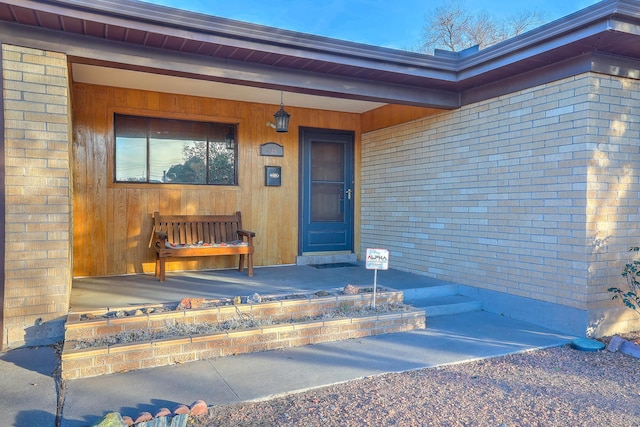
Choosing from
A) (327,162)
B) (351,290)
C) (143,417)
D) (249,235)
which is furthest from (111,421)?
(327,162)

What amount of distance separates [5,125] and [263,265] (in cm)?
394

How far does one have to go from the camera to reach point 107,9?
11.2 ft

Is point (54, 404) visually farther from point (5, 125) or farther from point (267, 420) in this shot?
point (5, 125)

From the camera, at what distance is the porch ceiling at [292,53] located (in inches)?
139

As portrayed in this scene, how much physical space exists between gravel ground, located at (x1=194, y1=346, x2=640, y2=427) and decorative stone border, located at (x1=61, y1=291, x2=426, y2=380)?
893 mm

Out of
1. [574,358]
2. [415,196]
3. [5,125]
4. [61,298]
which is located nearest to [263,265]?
[415,196]

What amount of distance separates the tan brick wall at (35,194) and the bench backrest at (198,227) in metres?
2.07

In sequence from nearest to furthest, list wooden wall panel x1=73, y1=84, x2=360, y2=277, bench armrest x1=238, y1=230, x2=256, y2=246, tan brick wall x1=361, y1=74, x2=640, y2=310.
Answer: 1. tan brick wall x1=361, y1=74, x2=640, y2=310
2. wooden wall panel x1=73, y1=84, x2=360, y2=277
3. bench armrest x1=238, y1=230, x2=256, y2=246

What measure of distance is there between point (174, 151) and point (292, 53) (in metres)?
2.79

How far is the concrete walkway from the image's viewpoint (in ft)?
8.63

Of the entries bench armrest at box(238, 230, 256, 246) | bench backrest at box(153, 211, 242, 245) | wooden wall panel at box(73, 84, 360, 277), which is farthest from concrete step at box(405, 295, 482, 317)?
bench backrest at box(153, 211, 242, 245)

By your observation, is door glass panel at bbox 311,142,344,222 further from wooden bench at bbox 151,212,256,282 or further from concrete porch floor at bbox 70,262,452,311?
wooden bench at bbox 151,212,256,282

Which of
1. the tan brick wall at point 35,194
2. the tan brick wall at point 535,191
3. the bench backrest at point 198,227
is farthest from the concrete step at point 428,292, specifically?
the tan brick wall at point 35,194

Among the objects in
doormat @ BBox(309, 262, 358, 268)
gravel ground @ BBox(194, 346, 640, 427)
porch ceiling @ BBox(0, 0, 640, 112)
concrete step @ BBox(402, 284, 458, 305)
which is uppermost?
porch ceiling @ BBox(0, 0, 640, 112)
